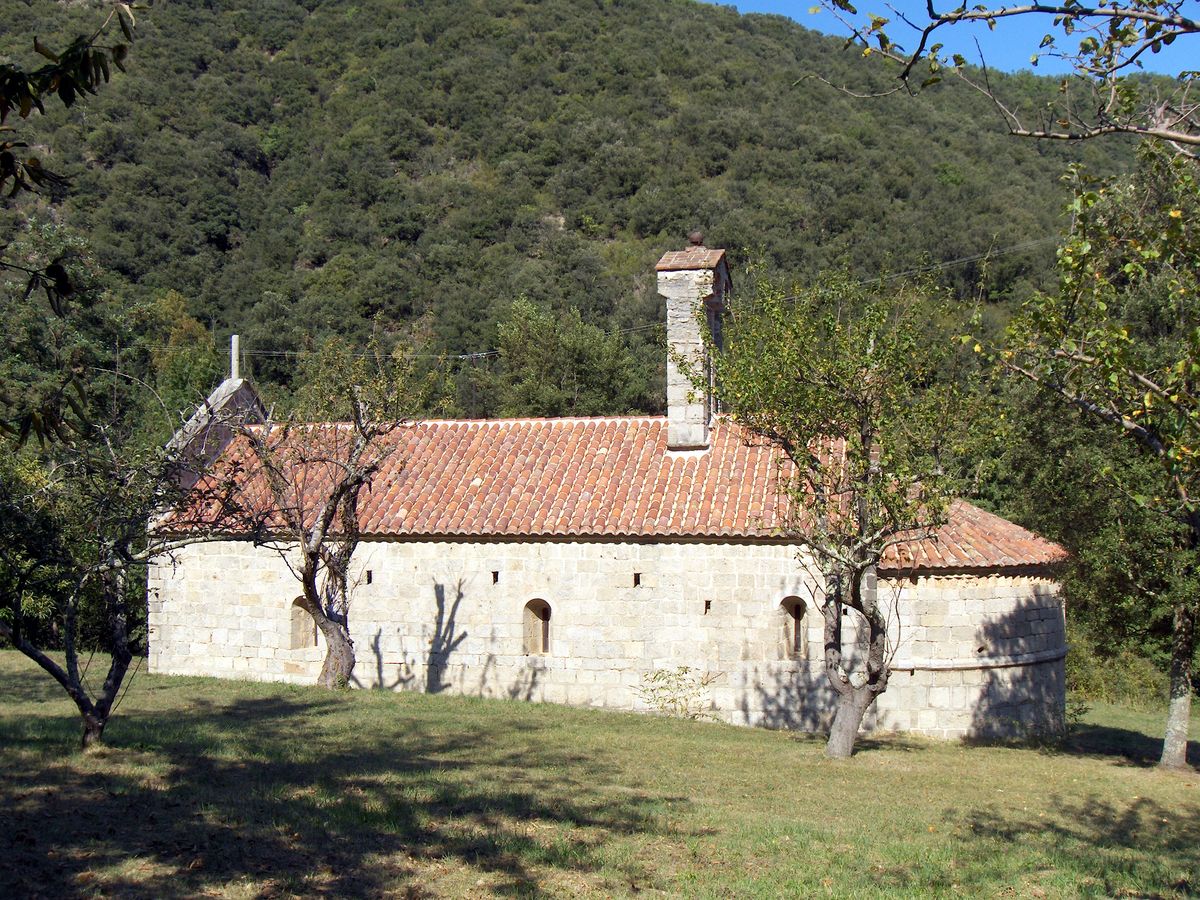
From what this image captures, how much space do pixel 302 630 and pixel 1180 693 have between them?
14.1m

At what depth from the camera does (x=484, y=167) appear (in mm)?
60594

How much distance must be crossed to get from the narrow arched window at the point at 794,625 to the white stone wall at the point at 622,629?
0.09 m

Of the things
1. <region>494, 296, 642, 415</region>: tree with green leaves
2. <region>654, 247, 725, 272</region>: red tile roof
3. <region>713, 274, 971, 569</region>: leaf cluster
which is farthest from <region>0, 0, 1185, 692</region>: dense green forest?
<region>713, 274, 971, 569</region>: leaf cluster

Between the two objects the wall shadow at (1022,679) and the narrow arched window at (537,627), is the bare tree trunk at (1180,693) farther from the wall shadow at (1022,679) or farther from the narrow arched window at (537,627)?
the narrow arched window at (537,627)

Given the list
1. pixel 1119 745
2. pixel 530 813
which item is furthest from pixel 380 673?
pixel 1119 745

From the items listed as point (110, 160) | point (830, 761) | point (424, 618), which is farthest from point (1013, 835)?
point (110, 160)

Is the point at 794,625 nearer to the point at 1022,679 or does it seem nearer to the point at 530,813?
the point at 1022,679

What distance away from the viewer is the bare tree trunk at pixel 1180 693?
49.2ft

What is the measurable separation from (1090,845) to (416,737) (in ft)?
24.2

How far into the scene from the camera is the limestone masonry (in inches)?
625

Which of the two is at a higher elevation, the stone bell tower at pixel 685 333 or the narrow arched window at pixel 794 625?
the stone bell tower at pixel 685 333

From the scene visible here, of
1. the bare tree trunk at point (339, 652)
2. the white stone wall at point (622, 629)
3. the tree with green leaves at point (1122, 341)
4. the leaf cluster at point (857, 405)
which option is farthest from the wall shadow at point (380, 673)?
the tree with green leaves at point (1122, 341)

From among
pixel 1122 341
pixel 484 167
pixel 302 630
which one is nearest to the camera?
pixel 1122 341

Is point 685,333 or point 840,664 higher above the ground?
point 685,333
